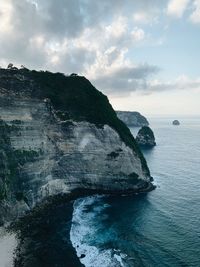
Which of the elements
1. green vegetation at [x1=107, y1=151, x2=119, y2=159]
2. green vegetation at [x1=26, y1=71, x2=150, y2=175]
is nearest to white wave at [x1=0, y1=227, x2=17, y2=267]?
green vegetation at [x1=107, y1=151, x2=119, y2=159]

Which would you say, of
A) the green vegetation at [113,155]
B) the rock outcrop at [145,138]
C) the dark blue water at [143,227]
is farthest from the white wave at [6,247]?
the rock outcrop at [145,138]

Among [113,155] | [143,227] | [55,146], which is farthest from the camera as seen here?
[113,155]

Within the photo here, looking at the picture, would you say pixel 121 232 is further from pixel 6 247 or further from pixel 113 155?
pixel 113 155

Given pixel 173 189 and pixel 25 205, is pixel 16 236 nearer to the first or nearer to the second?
pixel 25 205

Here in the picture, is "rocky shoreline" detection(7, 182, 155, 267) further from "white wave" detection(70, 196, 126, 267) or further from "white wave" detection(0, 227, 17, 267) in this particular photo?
"white wave" detection(70, 196, 126, 267)

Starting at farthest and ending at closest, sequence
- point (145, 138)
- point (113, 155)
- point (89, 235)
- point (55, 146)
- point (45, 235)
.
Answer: point (145, 138) → point (113, 155) → point (55, 146) → point (89, 235) → point (45, 235)

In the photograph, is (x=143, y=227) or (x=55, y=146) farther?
(x=55, y=146)

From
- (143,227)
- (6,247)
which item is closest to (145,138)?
(143,227)
